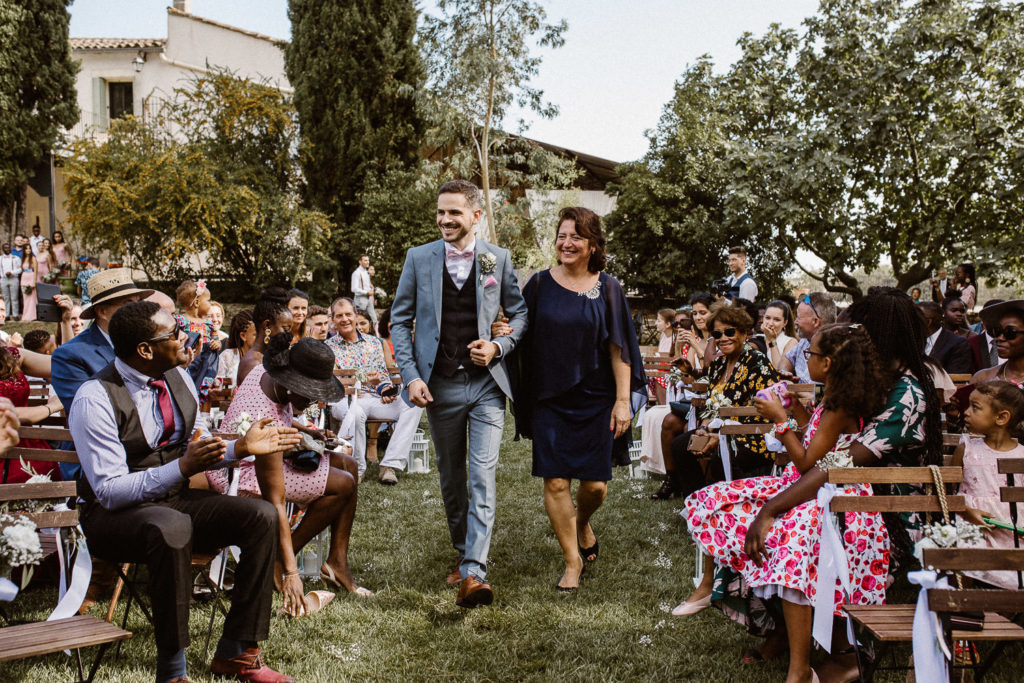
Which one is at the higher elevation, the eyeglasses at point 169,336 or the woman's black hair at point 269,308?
the woman's black hair at point 269,308

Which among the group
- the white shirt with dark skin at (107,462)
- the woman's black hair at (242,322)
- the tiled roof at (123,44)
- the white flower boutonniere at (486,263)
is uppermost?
the tiled roof at (123,44)

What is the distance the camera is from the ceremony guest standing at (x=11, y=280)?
17500mm

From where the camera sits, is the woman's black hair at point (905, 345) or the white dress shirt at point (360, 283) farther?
the white dress shirt at point (360, 283)

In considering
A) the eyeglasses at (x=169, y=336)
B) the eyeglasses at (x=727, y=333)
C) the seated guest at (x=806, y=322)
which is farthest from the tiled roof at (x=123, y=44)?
the eyeglasses at (x=169, y=336)

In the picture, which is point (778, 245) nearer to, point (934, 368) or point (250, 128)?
point (250, 128)

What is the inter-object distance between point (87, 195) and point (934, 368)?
20706 millimetres

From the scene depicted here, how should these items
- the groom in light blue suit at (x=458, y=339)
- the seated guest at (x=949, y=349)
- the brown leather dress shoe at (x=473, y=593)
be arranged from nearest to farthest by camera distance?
the brown leather dress shoe at (x=473, y=593) < the groom in light blue suit at (x=458, y=339) < the seated guest at (x=949, y=349)

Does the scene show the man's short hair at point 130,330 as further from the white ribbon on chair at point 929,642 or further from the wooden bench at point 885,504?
the white ribbon on chair at point 929,642

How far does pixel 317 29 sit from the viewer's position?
23.0 metres

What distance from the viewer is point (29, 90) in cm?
2147

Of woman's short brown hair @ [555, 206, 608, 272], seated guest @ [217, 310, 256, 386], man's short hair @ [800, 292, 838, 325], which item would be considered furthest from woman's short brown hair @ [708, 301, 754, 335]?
seated guest @ [217, 310, 256, 386]

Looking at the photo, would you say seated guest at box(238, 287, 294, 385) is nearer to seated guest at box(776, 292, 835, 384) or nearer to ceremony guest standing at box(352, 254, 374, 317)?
seated guest at box(776, 292, 835, 384)

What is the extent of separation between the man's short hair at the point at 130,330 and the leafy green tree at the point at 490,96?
789 inches

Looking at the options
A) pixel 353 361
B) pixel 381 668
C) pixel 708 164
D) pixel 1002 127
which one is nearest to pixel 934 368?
pixel 381 668
